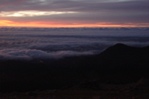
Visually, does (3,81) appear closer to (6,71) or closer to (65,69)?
(6,71)

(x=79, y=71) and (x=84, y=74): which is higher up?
(x=84, y=74)

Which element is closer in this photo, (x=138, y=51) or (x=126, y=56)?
(x=126, y=56)

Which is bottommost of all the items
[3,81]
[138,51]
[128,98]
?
[138,51]

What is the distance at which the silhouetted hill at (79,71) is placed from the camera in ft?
94.2

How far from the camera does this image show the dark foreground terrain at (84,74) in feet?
79.1

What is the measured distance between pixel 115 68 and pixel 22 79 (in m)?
9.93

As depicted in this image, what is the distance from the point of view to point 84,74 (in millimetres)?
34656

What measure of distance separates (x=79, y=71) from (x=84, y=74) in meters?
1.83

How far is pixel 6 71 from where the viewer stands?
35.4m

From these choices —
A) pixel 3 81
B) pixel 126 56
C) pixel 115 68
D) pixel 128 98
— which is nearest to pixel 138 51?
pixel 126 56

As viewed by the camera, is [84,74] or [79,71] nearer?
[84,74]

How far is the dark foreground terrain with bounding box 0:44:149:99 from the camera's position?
24.1 meters

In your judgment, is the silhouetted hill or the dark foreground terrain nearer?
the dark foreground terrain

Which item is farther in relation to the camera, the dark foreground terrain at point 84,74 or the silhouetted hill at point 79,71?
the silhouetted hill at point 79,71
